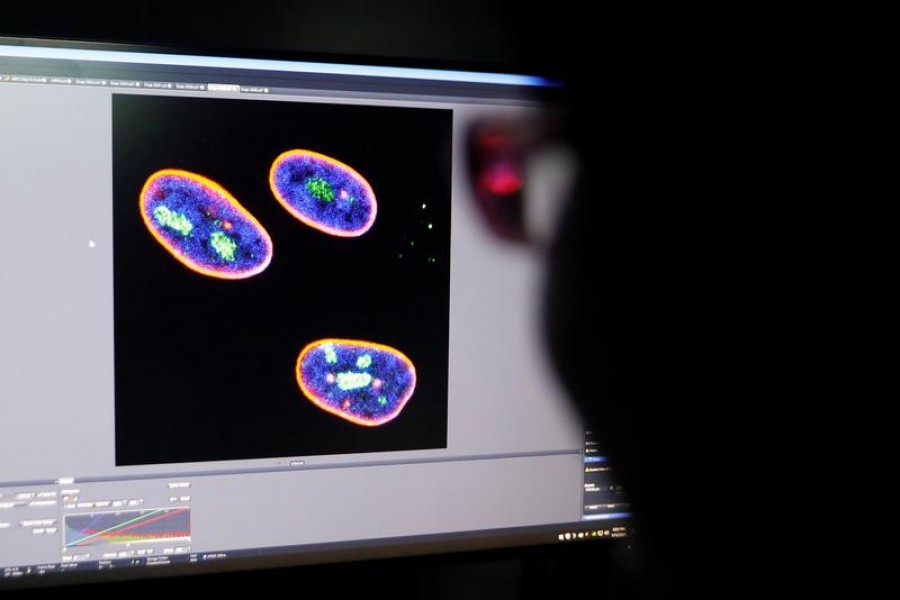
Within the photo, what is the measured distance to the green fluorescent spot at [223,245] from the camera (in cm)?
62

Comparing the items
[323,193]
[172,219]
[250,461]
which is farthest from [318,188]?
[250,461]

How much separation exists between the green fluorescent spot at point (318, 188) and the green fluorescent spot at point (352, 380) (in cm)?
15

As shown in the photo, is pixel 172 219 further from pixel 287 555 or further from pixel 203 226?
pixel 287 555

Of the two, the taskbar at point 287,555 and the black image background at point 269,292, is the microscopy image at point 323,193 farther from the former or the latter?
the taskbar at point 287,555

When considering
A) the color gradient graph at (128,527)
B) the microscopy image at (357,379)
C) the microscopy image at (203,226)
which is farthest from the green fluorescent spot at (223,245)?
the color gradient graph at (128,527)

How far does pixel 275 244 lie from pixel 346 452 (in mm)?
190

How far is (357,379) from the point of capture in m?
0.66

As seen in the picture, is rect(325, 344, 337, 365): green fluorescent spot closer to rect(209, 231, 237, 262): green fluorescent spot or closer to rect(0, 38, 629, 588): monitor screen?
rect(0, 38, 629, 588): monitor screen

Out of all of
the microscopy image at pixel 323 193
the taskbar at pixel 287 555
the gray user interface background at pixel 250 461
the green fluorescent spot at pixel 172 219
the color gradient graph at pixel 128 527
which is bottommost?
the taskbar at pixel 287 555

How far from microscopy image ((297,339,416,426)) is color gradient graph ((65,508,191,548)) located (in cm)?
15

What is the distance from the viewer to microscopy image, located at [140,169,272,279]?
610mm

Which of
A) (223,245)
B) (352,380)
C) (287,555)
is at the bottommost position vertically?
(287,555)

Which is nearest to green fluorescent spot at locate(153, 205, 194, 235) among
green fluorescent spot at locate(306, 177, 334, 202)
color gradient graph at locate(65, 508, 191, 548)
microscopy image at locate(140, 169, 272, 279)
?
microscopy image at locate(140, 169, 272, 279)

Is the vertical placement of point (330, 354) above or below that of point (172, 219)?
below
